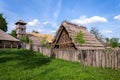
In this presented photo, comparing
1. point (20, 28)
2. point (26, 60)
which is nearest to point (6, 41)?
point (20, 28)

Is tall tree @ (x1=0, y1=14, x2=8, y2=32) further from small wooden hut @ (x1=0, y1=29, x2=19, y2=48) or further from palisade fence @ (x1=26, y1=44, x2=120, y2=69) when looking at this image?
palisade fence @ (x1=26, y1=44, x2=120, y2=69)

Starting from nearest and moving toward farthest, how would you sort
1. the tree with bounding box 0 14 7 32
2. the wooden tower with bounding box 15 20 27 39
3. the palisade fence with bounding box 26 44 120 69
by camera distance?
the palisade fence with bounding box 26 44 120 69, the wooden tower with bounding box 15 20 27 39, the tree with bounding box 0 14 7 32

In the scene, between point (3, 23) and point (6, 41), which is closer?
point (6, 41)

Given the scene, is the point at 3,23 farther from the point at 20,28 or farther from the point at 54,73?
the point at 54,73

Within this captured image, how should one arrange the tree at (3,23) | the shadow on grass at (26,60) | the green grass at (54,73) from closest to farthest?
the green grass at (54,73), the shadow on grass at (26,60), the tree at (3,23)

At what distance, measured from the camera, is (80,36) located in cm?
1611

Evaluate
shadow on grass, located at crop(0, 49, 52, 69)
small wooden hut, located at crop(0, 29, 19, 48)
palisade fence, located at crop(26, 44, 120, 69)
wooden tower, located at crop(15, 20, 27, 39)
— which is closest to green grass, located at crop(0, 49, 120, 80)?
shadow on grass, located at crop(0, 49, 52, 69)

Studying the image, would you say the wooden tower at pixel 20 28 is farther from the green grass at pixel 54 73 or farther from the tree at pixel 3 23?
the green grass at pixel 54 73

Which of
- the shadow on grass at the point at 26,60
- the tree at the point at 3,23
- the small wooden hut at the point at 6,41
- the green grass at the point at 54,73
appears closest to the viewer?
the green grass at the point at 54,73

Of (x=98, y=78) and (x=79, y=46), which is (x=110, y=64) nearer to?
(x=98, y=78)

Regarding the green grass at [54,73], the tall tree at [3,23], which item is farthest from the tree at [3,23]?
the green grass at [54,73]

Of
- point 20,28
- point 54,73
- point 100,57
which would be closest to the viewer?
point 54,73

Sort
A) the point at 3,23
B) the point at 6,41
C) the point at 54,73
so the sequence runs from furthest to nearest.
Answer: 1. the point at 3,23
2. the point at 6,41
3. the point at 54,73

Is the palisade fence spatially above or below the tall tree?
below
